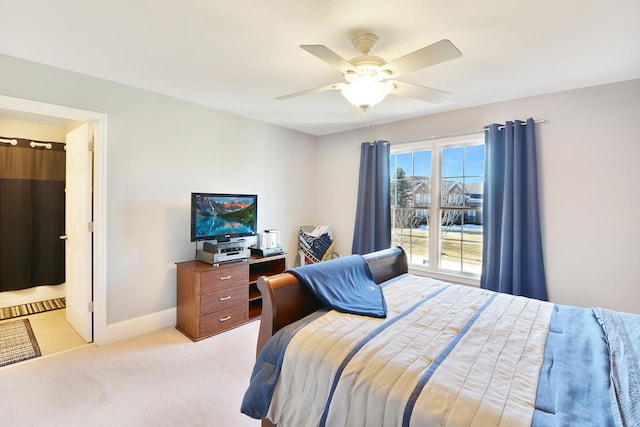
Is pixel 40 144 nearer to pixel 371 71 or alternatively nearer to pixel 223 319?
pixel 223 319

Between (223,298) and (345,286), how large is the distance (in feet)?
5.33

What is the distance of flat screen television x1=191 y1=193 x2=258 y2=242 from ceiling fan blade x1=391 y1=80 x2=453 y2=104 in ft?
6.83

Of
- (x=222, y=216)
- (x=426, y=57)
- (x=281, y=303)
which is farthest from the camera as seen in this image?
(x=222, y=216)

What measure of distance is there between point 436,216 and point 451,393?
287 cm

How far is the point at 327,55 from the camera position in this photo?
1638 millimetres

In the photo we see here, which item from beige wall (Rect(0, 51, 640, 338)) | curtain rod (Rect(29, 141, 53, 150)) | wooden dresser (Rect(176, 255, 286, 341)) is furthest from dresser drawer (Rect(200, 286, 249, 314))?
curtain rod (Rect(29, 141, 53, 150))

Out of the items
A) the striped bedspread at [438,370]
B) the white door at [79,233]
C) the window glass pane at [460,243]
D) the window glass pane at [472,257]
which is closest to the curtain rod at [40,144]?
the white door at [79,233]

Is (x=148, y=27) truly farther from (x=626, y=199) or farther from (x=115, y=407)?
(x=626, y=199)

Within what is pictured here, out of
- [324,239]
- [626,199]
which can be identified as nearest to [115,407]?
[324,239]

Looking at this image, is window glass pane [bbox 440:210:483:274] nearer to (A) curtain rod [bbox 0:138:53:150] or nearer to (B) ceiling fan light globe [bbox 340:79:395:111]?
(B) ceiling fan light globe [bbox 340:79:395:111]

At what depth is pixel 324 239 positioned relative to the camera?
450cm

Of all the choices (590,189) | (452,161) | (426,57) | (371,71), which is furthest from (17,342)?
(590,189)

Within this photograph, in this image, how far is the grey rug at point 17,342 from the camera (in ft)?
8.30

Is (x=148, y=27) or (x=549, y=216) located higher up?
(x=148, y=27)
